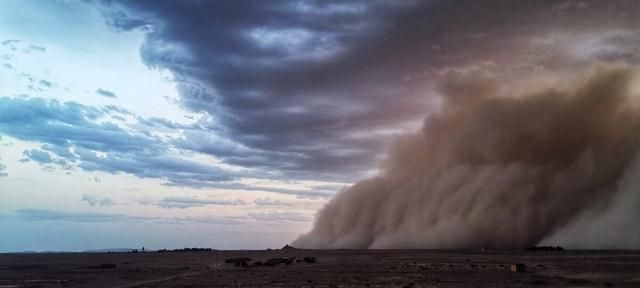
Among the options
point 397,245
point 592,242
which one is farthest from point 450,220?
point 592,242

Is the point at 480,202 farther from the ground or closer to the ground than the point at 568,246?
farther from the ground

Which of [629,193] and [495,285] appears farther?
[629,193]

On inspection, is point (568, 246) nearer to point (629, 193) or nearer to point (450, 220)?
point (629, 193)

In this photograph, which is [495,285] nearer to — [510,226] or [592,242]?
[592,242]

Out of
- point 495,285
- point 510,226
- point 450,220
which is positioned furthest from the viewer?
point 450,220

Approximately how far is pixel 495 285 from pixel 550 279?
570 cm

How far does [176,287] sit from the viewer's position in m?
34.5

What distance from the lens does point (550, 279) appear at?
33500mm

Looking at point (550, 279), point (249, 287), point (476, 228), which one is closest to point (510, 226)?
point (476, 228)

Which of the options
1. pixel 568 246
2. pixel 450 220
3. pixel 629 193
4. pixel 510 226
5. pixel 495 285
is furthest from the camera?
pixel 450 220

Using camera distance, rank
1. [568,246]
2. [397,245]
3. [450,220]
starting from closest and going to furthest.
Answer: [568,246] → [450,220] → [397,245]

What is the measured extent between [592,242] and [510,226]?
1885 centimetres

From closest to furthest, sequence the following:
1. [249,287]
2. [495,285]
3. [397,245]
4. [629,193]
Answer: [495,285], [249,287], [629,193], [397,245]

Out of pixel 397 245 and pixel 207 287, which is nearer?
pixel 207 287
